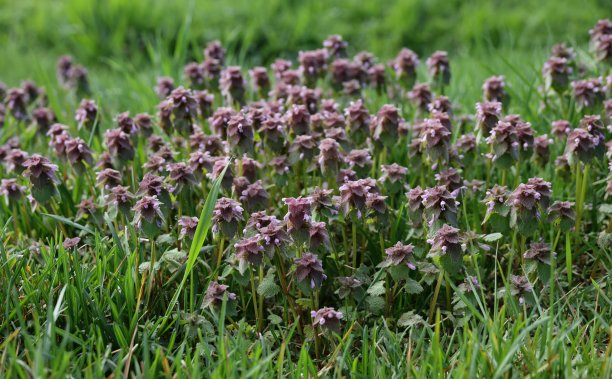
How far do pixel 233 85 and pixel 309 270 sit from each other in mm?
1392

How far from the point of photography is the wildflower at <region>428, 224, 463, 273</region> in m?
2.71

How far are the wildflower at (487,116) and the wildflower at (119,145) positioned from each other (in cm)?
147

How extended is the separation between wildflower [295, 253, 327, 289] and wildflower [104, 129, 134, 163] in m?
1.08

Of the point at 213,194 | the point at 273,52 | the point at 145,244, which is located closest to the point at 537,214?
the point at 213,194

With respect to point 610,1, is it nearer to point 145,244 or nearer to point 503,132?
point 503,132

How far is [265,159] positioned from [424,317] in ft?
3.39

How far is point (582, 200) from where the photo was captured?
3.28 metres

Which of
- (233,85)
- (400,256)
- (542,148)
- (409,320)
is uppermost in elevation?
(233,85)

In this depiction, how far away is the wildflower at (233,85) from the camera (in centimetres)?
380

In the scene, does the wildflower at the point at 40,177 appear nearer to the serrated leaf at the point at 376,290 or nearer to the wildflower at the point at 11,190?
the wildflower at the point at 11,190

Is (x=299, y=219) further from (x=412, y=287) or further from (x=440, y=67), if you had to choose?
(x=440, y=67)

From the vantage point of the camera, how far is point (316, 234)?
2756mm

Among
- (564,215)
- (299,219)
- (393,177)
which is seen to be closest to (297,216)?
(299,219)

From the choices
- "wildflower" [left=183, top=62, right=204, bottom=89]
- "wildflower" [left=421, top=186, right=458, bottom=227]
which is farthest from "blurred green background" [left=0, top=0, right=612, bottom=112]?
"wildflower" [left=421, top=186, right=458, bottom=227]
